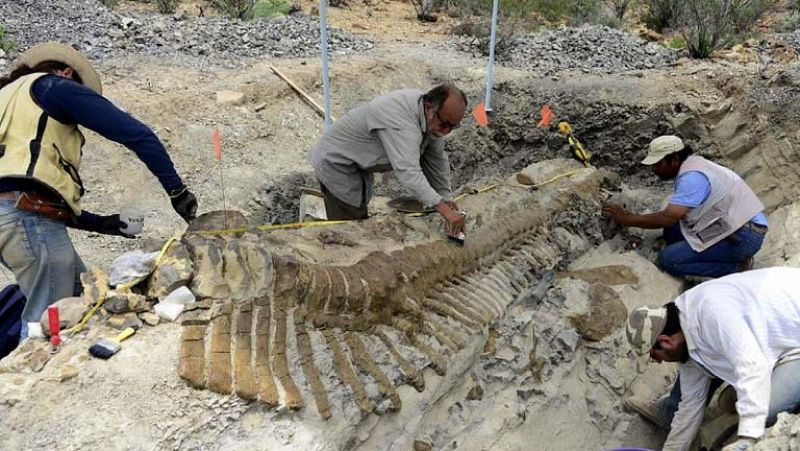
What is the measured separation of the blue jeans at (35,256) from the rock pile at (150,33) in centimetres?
521

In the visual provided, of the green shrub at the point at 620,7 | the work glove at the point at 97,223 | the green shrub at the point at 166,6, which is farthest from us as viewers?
the green shrub at the point at 620,7

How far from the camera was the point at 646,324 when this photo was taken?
11.2 feet

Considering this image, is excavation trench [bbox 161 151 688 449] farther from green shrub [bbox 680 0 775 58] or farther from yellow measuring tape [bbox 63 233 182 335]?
green shrub [bbox 680 0 775 58]

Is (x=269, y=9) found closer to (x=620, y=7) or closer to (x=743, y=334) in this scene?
(x=620, y=7)

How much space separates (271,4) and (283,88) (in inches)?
198

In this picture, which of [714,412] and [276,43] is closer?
[714,412]

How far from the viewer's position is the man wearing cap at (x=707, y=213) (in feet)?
15.0

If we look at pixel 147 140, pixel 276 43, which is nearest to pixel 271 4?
pixel 276 43

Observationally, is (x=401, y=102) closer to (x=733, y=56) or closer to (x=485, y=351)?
(x=485, y=351)

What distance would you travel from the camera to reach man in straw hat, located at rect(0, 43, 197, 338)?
9.42 feet

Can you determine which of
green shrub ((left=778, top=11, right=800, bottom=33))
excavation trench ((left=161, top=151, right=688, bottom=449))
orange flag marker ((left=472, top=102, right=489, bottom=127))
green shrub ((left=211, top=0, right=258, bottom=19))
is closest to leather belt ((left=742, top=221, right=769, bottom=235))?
excavation trench ((left=161, top=151, right=688, bottom=449))

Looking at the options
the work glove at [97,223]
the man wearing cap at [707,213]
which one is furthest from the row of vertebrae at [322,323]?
the man wearing cap at [707,213]

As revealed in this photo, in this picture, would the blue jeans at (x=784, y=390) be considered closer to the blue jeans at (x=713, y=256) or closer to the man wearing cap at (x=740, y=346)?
the man wearing cap at (x=740, y=346)

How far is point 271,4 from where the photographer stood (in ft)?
38.2
